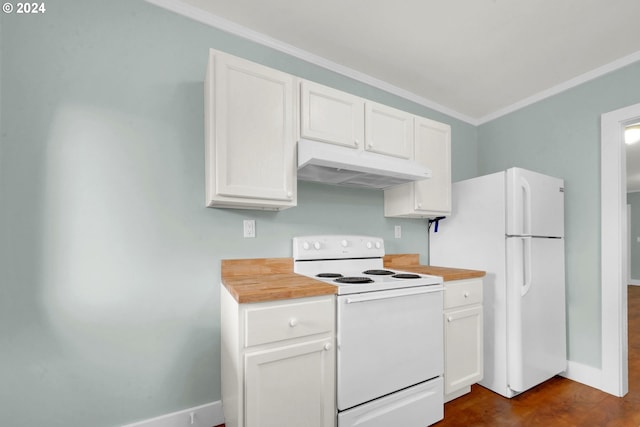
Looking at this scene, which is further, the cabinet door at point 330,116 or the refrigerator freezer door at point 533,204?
the refrigerator freezer door at point 533,204

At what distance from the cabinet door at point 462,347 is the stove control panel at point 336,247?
682 mm

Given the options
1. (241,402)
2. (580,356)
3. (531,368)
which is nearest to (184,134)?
(241,402)

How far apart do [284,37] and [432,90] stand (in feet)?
4.96

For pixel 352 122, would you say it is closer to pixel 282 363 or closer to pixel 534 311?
pixel 282 363

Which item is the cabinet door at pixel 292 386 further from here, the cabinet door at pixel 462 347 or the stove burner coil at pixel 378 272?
the cabinet door at pixel 462 347

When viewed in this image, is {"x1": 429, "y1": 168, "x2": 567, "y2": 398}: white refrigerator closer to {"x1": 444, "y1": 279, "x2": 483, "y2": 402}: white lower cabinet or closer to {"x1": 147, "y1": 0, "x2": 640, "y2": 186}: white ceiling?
{"x1": 444, "y1": 279, "x2": 483, "y2": 402}: white lower cabinet

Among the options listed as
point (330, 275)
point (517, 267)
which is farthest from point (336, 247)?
point (517, 267)

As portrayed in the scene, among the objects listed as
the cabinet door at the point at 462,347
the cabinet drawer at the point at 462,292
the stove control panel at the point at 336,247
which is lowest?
the cabinet door at the point at 462,347

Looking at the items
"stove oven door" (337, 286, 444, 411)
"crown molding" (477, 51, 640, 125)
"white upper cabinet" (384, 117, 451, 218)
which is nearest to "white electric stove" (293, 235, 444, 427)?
"stove oven door" (337, 286, 444, 411)

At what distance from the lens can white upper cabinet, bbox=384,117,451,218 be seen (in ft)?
7.53

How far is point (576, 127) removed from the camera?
2498 mm

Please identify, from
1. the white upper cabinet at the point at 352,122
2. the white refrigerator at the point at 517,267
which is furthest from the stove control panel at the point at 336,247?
the white refrigerator at the point at 517,267

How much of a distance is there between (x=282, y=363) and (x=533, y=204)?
218 centimetres

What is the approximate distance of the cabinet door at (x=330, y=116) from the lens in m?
1.80
